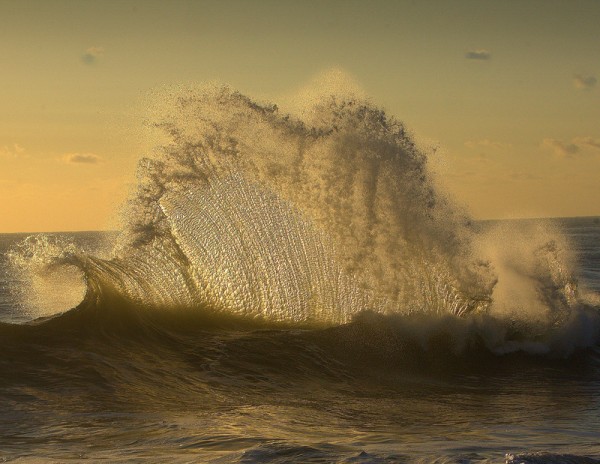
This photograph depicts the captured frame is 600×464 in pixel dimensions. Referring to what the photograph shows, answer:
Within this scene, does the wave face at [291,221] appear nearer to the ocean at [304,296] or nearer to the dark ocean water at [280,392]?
the ocean at [304,296]

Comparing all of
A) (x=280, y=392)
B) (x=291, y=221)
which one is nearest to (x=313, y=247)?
(x=291, y=221)

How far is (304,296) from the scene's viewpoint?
57.1ft

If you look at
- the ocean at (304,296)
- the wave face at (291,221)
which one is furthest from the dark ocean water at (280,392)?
the wave face at (291,221)

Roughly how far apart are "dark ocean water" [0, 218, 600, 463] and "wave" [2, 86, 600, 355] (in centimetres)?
31

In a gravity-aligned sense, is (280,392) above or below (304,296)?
below

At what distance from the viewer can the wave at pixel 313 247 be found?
1638 centimetres

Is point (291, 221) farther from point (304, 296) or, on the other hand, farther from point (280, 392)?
point (280, 392)

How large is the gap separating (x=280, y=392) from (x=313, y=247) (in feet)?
16.5

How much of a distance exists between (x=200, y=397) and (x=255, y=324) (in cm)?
503

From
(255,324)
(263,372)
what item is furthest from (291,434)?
(255,324)

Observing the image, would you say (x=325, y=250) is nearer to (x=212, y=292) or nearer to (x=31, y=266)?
(x=212, y=292)

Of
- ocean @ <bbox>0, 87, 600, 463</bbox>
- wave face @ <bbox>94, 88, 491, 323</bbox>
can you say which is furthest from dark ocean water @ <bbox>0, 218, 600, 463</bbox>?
wave face @ <bbox>94, 88, 491, 323</bbox>

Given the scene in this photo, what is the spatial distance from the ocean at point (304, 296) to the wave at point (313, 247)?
0.12ft

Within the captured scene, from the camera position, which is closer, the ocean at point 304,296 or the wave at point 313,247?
the ocean at point 304,296
